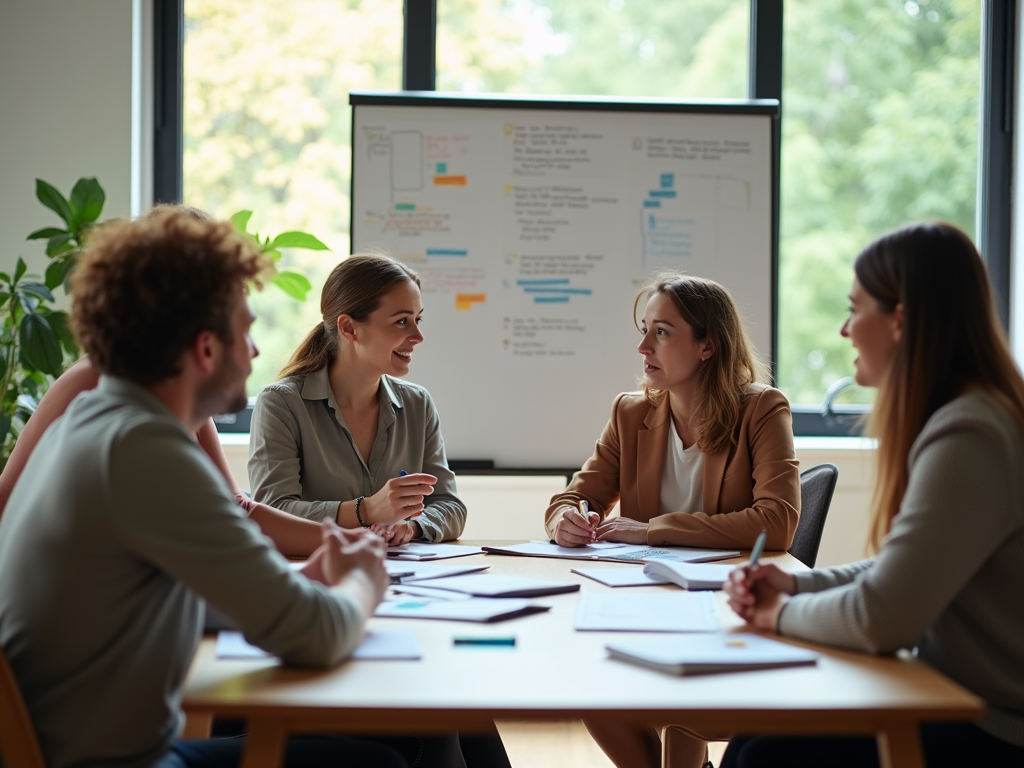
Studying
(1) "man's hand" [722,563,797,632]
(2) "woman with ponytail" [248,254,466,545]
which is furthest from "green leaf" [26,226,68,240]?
(1) "man's hand" [722,563,797,632]

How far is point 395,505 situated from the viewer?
2129 millimetres

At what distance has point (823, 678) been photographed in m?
1.21

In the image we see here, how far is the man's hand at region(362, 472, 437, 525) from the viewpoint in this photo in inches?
83.4

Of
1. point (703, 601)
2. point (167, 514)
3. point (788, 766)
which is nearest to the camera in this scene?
point (167, 514)

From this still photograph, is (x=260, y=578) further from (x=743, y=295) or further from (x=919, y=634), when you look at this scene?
(x=743, y=295)

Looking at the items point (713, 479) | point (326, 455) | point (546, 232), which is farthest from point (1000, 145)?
point (326, 455)

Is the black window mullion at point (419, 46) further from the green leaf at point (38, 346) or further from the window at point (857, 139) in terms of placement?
the green leaf at point (38, 346)

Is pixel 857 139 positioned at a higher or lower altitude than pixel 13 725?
higher

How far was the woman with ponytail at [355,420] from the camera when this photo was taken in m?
2.30

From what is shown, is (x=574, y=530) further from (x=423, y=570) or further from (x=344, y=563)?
(x=344, y=563)

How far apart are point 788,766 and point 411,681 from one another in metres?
0.58

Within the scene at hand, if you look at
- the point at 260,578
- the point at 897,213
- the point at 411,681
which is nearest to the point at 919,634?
the point at 411,681

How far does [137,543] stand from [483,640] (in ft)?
1.62

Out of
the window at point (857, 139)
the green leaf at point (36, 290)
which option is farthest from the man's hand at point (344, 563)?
the window at point (857, 139)
